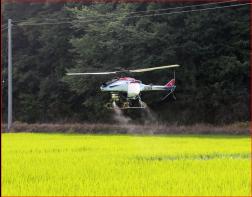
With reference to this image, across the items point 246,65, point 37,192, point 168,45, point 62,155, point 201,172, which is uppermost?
point 37,192

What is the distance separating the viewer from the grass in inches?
358

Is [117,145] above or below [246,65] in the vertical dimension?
above

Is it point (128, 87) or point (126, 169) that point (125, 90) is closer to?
point (128, 87)

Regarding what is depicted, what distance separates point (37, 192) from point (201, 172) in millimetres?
3229

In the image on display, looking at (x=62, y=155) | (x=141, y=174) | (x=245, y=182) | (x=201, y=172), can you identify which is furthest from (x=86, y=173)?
(x=62, y=155)

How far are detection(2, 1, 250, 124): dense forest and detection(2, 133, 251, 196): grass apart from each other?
175 inches

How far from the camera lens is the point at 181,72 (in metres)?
22.8

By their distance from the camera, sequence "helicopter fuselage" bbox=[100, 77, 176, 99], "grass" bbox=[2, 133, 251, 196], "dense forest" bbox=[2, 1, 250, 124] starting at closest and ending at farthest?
"helicopter fuselage" bbox=[100, 77, 176, 99] → "grass" bbox=[2, 133, 251, 196] → "dense forest" bbox=[2, 1, 250, 124]

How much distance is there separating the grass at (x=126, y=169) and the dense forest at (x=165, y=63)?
4.46m

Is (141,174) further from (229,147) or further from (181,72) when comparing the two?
(181,72)

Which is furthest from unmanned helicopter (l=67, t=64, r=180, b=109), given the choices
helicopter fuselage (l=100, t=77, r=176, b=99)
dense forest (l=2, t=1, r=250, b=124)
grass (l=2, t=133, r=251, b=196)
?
dense forest (l=2, t=1, r=250, b=124)

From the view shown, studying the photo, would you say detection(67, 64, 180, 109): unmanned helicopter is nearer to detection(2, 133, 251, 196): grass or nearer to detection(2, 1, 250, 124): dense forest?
detection(2, 133, 251, 196): grass

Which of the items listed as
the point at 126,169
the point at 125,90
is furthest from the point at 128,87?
the point at 126,169

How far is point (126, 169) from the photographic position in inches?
450
